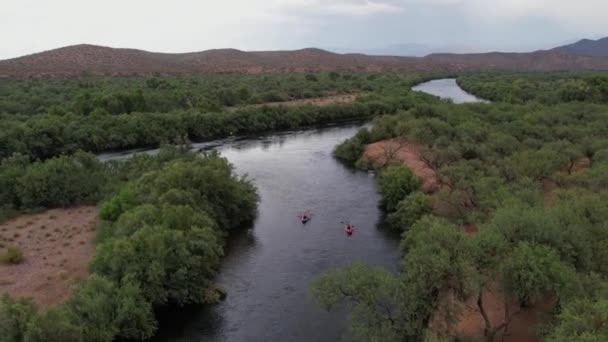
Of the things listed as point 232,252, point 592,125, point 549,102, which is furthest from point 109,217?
point 549,102

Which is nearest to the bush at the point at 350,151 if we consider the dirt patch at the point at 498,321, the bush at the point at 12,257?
the dirt patch at the point at 498,321

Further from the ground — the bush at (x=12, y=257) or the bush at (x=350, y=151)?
the bush at (x=12, y=257)

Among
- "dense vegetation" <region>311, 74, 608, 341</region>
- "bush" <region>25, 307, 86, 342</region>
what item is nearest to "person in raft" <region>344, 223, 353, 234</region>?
"dense vegetation" <region>311, 74, 608, 341</region>

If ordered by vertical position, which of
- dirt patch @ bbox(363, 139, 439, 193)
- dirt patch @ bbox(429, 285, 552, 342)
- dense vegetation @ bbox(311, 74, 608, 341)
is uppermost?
dense vegetation @ bbox(311, 74, 608, 341)

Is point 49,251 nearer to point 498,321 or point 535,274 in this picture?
point 498,321

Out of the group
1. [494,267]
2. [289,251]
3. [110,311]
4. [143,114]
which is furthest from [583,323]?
[143,114]

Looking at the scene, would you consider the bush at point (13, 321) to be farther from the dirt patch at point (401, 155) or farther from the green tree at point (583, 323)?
the dirt patch at point (401, 155)

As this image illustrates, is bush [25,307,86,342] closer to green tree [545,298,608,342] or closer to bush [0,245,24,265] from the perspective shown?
bush [0,245,24,265]
